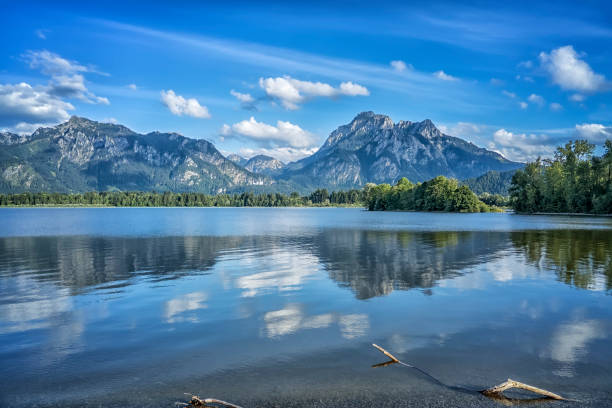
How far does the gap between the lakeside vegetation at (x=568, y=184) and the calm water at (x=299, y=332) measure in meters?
129

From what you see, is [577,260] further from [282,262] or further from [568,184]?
[568,184]

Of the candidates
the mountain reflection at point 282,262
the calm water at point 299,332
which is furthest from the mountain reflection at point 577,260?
the calm water at point 299,332

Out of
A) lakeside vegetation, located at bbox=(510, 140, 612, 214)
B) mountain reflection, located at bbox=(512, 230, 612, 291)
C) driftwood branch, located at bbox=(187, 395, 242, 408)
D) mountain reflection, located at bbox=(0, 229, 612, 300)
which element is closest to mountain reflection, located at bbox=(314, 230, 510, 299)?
mountain reflection, located at bbox=(0, 229, 612, 300)

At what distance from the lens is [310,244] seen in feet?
149

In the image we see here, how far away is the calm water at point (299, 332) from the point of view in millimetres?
9617

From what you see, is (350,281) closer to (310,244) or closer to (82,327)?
(82,327)

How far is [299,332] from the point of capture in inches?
553

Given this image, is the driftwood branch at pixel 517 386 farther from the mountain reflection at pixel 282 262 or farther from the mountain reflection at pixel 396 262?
the mountain reflection at pixel 282 262

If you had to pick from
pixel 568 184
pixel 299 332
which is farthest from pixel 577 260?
pixel 568 184

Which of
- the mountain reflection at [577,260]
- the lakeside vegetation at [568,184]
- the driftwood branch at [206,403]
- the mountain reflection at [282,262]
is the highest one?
the lakeside vegetation at [568,184]

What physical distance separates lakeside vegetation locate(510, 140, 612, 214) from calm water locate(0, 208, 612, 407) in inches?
5078

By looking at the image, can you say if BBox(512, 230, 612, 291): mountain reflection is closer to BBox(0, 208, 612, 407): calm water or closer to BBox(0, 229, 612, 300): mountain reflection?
BBox(0, 229, 612, 300): mountain reflection

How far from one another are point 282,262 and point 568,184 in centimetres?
14475

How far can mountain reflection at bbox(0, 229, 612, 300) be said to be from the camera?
23.3 m
